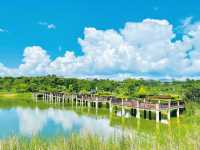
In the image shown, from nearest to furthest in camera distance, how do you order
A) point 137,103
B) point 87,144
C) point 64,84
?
point 87,144
point 137,103
point 64,84

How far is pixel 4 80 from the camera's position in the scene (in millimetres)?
51875

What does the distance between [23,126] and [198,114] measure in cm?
992

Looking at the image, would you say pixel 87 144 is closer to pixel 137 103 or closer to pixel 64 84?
pixel 137 103

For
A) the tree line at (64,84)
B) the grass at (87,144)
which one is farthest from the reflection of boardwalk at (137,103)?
the grass at (87,144)

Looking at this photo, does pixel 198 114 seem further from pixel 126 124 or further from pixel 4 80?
pixel 4 80

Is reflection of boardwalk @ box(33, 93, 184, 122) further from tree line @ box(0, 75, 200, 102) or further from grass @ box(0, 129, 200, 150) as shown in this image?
grass @ box(0, 129, 200, 150)

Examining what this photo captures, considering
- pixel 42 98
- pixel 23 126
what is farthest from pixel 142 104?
pixel 42 98

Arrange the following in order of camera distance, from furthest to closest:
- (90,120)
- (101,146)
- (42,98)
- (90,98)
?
1. (42,98)
2. (90,98)
3. (90,120)
4. (101,146)

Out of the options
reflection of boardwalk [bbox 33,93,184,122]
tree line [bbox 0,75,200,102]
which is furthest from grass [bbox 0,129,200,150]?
tree line [bbox 0,75,200,102]

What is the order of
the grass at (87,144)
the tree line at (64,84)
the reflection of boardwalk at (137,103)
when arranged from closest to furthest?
1. the grass at (87,144)
2. the reflection of boardwalk at (137,103)
3. the tree line at (64,84)

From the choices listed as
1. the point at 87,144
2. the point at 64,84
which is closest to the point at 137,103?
the point at 87,144

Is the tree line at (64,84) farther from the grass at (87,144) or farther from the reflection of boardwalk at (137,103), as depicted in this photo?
the grass at (87,144)

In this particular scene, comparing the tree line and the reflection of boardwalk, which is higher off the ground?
the tree line

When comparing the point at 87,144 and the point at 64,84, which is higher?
the point at 64,84
